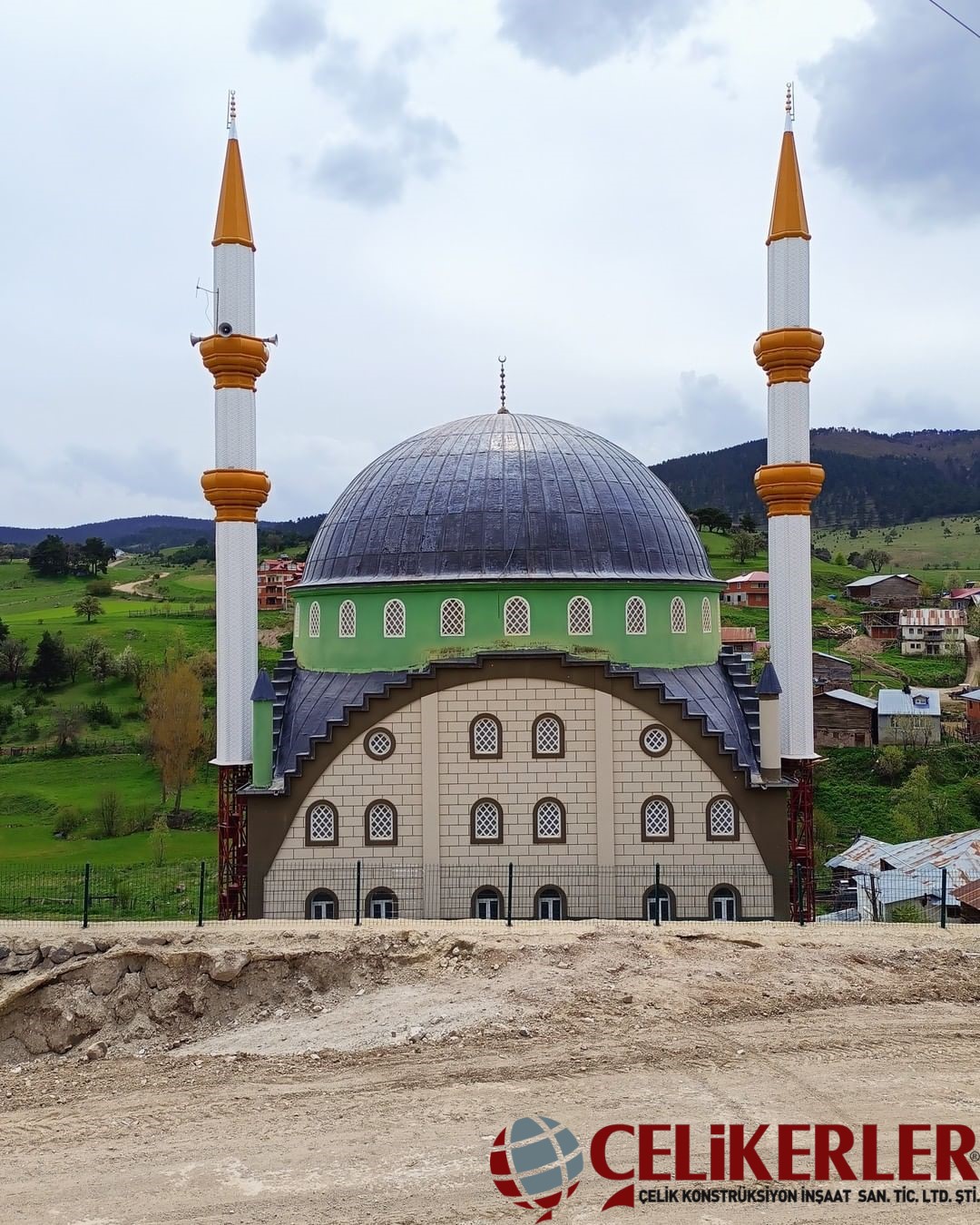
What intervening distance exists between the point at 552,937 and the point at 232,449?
14.2m

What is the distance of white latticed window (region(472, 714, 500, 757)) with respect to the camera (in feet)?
76.9

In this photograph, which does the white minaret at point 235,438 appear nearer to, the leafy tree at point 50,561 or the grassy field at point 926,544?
the leafy tree at point 50,561

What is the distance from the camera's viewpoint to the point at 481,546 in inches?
992

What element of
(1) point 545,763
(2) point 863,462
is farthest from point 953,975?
(2) point 863,462

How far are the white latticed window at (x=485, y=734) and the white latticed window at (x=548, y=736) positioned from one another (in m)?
0.86

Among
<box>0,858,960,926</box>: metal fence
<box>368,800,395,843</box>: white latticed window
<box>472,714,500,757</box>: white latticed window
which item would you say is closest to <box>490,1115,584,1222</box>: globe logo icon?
<box>0,858,960,926</box>: metal fence

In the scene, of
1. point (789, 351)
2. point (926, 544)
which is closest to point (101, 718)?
point (789, 351)

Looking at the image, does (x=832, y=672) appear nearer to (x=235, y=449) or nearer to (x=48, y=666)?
(x=48, y=666)

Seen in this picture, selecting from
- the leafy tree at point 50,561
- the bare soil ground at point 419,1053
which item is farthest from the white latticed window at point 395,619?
the leafy tree at point 50,561

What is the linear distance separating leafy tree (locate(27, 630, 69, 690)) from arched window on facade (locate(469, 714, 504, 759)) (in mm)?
47598

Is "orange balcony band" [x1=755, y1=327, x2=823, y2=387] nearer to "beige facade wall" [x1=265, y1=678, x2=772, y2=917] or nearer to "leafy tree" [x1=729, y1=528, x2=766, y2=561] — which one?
"beige facade wall" [x1=265, y1=678, x2=772, y2=917]

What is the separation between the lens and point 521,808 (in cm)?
2333

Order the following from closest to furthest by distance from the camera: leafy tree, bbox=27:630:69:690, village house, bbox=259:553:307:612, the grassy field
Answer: leafy tree, bbox=27:630:69:690
village house, bbox=259:553:307:612
the grassy field

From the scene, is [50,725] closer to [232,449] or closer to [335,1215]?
[232,449]
